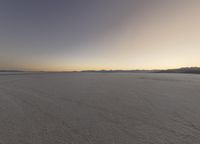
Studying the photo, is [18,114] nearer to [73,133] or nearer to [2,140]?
[2,140]

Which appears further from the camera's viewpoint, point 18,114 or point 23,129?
point 18,114

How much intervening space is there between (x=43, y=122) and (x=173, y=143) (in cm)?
313

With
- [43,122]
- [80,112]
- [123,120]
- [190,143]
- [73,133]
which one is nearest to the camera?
[190,143]

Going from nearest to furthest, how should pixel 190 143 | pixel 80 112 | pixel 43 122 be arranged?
pixel 190 143 < pixel 43 122 < pixel 80 112

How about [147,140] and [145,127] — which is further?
[145,127]

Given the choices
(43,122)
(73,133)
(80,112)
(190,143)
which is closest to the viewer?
(190,143)

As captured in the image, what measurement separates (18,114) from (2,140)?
50.9 inches

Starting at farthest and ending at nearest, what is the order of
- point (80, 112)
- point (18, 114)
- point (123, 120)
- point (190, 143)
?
point (80, 112) < point (18, 114) < point (123, 120) < point (190, 143)

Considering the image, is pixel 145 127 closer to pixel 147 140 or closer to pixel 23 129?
pixel 147 140

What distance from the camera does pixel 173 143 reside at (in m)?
1.91

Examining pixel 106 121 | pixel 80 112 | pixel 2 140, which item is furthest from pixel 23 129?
pixel 106 121

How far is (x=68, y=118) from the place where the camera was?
289 cm

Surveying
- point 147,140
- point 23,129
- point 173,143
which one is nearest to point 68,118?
point 23,129

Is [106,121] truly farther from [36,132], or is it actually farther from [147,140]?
[36,132]
